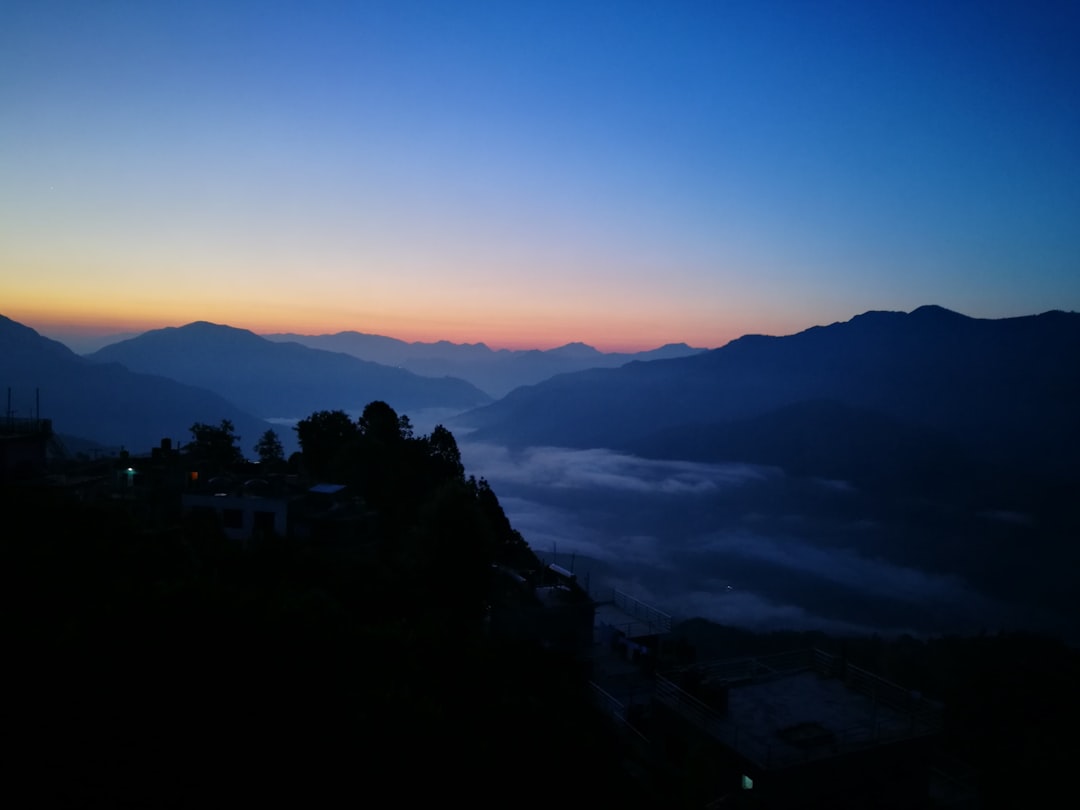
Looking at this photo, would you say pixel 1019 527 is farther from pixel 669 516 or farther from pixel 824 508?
pixel 669 516

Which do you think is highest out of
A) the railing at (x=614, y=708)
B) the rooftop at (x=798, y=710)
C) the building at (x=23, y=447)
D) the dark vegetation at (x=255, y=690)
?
the building at (x=23, y=447)

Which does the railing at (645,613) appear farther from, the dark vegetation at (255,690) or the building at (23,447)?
A: the building at (23,447)

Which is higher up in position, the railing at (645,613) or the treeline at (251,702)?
the treeline at (251,702)

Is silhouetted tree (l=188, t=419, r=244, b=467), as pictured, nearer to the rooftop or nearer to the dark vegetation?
the dark vegetation

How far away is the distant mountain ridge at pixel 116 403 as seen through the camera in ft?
531

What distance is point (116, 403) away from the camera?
6900 inches

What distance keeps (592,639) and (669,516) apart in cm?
12409

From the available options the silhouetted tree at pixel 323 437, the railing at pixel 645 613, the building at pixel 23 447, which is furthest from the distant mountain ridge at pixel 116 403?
the railing at pixel 645 613

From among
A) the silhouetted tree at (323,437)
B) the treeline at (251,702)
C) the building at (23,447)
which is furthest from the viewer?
the silhouetted tree at (323,437)

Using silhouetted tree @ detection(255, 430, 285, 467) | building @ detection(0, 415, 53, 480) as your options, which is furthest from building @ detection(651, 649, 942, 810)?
silhouetted tree @ detection(255, 430, 285, 467)

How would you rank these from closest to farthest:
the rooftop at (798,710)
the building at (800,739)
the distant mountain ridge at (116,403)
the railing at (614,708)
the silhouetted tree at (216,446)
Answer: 1. the building at (800,739)
2. the rooftop at (798,710)
3. the railing at (614,708)
4. the silhouetted tree at (216,446)
5. the distant mountain ridge at (116,403)

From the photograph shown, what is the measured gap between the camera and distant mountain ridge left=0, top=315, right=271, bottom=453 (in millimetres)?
161750

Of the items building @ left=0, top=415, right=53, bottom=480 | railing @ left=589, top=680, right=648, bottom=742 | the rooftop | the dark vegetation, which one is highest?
building @ left=0, top=415, right=53, bottom=480

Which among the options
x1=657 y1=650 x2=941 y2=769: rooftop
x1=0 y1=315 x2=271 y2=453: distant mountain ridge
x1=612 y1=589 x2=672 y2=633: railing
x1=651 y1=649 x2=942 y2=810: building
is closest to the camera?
x1=651 y1=649 x2=942 y2=810: building
